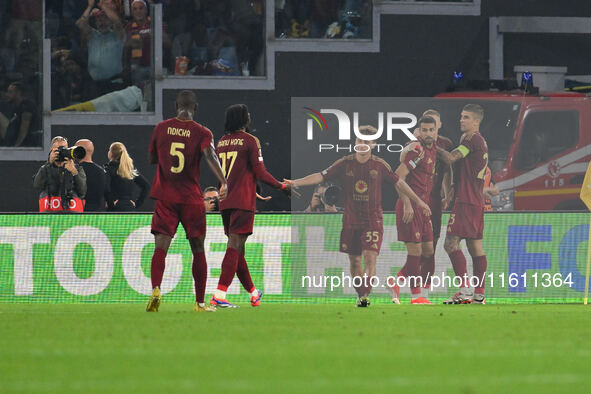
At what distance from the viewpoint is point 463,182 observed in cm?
1516

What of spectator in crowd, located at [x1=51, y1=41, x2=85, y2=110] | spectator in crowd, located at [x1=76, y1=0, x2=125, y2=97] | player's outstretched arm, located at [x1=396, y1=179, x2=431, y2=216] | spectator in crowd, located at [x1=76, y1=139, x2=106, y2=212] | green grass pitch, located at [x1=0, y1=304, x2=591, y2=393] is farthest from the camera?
spectator in crowd, located at [x1=76, y1=0, x2=125, y2=97]

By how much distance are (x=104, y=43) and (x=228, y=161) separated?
9.33 meters

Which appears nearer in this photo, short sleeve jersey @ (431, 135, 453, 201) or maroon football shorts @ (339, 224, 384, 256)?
maroon football shorts @ (339, 224, 384, 256)

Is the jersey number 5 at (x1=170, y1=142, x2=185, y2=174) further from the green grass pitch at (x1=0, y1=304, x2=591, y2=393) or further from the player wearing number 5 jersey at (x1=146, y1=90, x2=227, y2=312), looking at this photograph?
the green grass pitch at (x1=0, y1=304, x2=591, y2=393)

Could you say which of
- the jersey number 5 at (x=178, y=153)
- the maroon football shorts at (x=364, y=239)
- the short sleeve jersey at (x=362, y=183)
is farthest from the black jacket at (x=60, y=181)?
the jersey number 5 at (x=178, y=153)

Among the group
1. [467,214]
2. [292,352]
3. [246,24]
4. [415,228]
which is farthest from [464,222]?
[246,24]

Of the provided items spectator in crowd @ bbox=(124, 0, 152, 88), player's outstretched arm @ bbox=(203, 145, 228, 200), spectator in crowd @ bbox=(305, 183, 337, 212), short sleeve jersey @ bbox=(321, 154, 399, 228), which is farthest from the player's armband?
spectator in crowd @ bbox=(124, 0, 152, 88)

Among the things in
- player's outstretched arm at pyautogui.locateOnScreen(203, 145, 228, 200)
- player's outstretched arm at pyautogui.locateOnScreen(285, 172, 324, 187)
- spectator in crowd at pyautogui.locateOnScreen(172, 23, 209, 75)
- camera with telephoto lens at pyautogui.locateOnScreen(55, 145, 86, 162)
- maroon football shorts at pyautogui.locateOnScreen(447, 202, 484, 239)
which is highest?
spectator in crowd at pyautogui.locateOnScreen(172, 23, 209, 75)

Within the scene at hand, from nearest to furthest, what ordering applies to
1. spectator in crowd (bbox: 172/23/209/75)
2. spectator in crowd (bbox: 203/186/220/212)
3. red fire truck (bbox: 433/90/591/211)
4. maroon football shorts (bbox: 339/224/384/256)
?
maroon football shorts (bbox: 339/224/384/256) < spectator in crowd (bbox: 203/186/220/212) < red fire truck (bbox: 433/90/591/211) < spectator in crowd (bbox: 172/23/209/75)

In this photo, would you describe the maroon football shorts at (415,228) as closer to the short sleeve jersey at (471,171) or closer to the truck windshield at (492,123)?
the short sleeve jersey at (471,171)

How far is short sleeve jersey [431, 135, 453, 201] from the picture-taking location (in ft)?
49.3

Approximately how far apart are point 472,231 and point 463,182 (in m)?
0.58

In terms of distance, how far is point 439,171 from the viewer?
1503cm

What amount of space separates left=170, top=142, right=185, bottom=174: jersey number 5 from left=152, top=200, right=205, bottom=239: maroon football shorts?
0.31 m
